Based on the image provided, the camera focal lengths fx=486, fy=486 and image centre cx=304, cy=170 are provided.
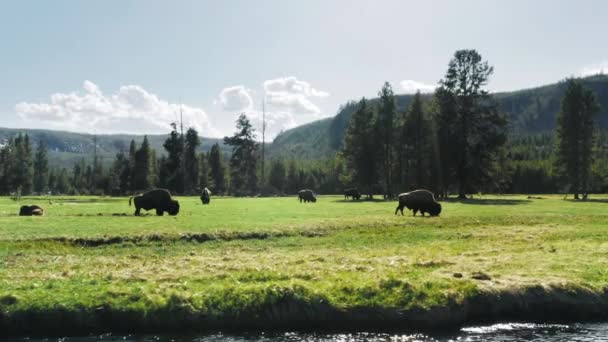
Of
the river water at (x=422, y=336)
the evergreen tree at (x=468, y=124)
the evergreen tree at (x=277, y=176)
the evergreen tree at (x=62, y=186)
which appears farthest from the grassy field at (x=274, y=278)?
the evergreen tree at (x=62, y=186)

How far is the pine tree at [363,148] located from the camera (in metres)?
83.1

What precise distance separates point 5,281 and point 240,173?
105 m

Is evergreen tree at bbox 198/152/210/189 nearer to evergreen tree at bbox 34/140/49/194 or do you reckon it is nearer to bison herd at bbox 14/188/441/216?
evergreen tree at bbox 34/140/49/194

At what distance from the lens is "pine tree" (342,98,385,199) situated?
83125 mm

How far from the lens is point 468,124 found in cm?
7544

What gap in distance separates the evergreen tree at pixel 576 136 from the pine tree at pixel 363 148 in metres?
28.9

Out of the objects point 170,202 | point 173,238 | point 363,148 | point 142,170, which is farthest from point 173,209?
point 142,170

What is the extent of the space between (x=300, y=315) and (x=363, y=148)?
70.5m

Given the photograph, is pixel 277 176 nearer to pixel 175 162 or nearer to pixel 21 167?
pixel 175 162

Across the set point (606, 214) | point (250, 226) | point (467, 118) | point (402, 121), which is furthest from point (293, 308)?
point (402, 121)

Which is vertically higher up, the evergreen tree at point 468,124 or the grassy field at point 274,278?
the evergreen tree at point 468,124

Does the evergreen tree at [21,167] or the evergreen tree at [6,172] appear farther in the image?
the evergreen tree at [21,167]

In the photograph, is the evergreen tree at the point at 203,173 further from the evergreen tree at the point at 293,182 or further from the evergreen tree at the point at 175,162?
the evergreen tree at the point at 293,182

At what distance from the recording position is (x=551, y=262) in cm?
1905
